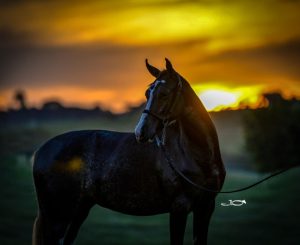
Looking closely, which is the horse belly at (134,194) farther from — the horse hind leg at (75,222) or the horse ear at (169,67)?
the horse ear at (169,67)

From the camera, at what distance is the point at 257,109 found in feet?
126

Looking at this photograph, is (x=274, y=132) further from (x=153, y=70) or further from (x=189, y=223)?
(x=153, y=70)

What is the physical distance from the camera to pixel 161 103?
6.73 metres

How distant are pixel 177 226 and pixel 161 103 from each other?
159cm

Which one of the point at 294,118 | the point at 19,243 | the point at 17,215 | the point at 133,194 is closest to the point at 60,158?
the point at 133,194

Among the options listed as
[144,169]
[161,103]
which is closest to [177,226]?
[144,169]

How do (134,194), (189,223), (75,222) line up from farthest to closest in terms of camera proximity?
1. (189,223)
2. (75,222)
3. (134,194)

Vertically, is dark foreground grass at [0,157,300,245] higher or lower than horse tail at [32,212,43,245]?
lower

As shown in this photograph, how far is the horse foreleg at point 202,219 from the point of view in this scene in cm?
715

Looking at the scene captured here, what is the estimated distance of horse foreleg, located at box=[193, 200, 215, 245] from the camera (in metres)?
7.15

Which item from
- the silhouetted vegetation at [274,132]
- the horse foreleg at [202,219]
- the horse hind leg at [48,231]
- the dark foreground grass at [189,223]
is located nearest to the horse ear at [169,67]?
the horse foreleg at [202,219]

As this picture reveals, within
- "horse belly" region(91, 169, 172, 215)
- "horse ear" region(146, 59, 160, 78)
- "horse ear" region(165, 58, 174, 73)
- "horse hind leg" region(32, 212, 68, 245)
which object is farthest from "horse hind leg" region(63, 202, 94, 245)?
"horse ear" region(165, 58, 174, 73)

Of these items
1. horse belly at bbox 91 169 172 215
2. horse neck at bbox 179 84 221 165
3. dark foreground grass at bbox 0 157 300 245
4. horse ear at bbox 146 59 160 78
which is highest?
horse ear at bbox 146 59 160 78

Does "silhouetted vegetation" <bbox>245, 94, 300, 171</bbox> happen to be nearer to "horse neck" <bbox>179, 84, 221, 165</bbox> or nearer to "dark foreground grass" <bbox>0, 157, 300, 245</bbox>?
"dark foreground grass" <bbox>0, 157, 300, 245</bbox>
